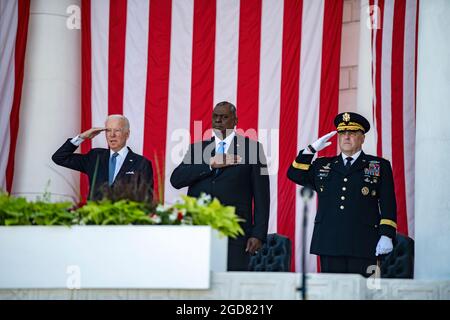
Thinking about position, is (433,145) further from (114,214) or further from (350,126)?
(114,214)

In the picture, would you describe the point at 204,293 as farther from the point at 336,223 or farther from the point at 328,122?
the point at 328,122

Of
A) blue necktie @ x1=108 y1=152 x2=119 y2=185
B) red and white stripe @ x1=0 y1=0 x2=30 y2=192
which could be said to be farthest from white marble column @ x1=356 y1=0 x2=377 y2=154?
red and white stripe @ x1=0 y1=0 x2=30 y2=192

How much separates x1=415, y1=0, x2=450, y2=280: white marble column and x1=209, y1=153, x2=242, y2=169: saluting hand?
5.56ft

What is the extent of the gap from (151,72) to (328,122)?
2087 mm

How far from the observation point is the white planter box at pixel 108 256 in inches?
321

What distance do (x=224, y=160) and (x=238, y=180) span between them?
0.27 meters

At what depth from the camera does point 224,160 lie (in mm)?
10188

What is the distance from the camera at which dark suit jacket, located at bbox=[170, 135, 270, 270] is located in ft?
33.7

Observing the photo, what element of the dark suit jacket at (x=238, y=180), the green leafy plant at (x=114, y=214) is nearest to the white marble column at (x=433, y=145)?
the dark suit jacket at (x=238, y=180)

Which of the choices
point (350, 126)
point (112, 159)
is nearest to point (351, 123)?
point (350, 126)

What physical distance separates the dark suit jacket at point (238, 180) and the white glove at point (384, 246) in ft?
3.29

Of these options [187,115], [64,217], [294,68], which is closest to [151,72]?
[187,115]

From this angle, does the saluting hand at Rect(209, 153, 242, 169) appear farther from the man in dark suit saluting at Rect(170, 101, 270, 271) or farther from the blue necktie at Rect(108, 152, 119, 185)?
the blue necktie at Rect(108, 152, 119, 185)

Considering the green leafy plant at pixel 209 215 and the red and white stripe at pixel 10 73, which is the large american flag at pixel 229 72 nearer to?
the red and white stripe at pixel 10 73
